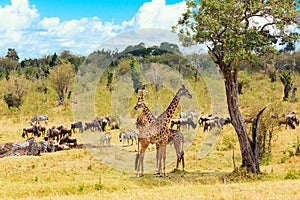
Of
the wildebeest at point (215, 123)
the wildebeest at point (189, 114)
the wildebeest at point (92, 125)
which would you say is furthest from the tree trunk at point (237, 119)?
the wildebeest at point (92, 125)

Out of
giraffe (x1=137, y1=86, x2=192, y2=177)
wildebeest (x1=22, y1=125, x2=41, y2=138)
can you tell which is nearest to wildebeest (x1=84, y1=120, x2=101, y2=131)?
wildebeest (x1=22, y1=125, x2=41, y2=138)

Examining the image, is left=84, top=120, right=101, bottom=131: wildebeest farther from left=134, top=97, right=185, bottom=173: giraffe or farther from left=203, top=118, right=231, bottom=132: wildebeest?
left=134, top=97, right=185, bottom=173: giraffe

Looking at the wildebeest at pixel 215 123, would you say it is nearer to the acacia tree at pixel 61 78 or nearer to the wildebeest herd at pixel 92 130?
the wildebeest herd at pixel 92 130

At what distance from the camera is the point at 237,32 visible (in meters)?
12.8

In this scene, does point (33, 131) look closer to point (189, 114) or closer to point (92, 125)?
point (92, 125)

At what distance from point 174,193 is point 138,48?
726cm

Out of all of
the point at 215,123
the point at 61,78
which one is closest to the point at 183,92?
the point at 215,123

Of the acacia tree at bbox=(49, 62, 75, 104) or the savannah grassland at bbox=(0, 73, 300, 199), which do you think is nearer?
the savannah grassland at bbox=(0, 73, 300, 199)

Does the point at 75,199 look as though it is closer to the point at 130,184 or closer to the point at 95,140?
the point at 130,184

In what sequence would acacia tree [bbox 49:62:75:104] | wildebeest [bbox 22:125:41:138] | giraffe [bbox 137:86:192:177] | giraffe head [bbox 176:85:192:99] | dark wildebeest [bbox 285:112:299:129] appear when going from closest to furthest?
giraffe [bbox 137:86:192:177]
giraffe head [bbox 176:85:192:99]
wildebeest [bbox 22:125:41:138]
dark wildebeest [bbox 285:112:299:129]
acacia tree [bbox 49:62:75:104]

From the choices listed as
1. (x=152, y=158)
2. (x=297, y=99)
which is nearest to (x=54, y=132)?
(x=152, y=158)

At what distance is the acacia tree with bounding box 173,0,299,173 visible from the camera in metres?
12.6

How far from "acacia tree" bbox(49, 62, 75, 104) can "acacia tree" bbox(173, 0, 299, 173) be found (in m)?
31.7

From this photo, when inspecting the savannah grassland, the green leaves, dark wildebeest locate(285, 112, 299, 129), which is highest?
the green leaves
